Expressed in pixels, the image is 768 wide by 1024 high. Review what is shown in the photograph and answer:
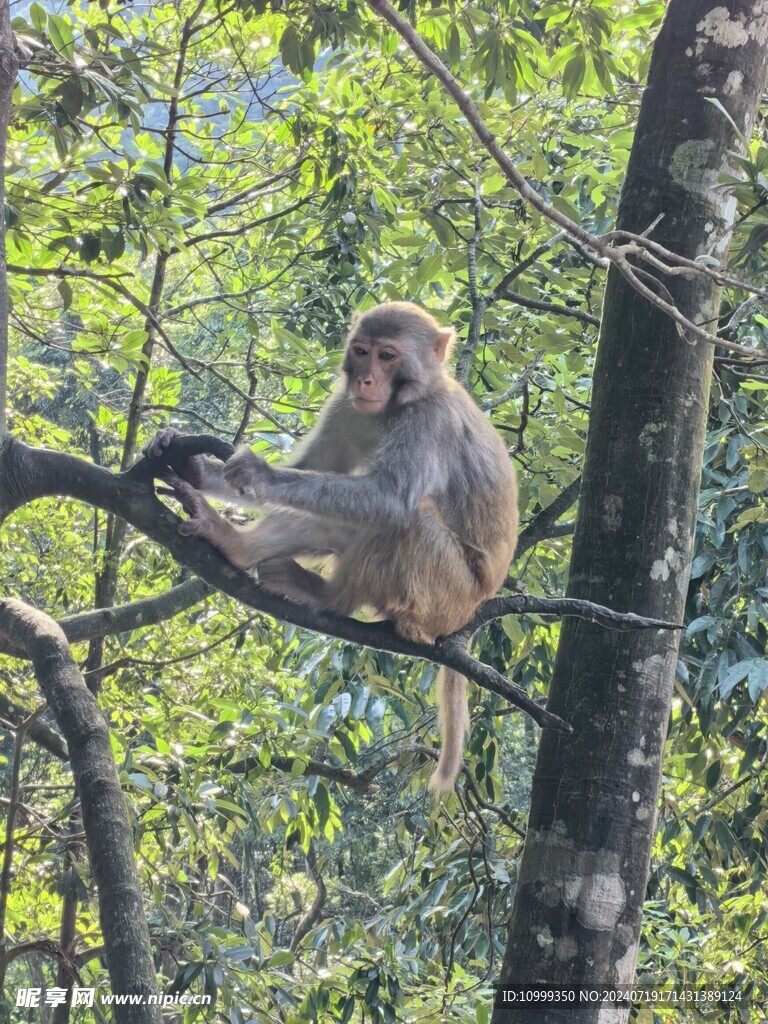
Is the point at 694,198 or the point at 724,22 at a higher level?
the point at 724,22

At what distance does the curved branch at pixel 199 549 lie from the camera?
2.27 m

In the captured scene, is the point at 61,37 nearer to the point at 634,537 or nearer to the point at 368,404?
the point at 368,404

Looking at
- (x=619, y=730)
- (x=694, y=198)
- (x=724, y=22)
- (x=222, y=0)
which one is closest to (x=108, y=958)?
(x=619, y=730)

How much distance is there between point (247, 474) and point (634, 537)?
1.31 metres

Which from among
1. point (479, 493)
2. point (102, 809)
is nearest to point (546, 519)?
point (479, 493)

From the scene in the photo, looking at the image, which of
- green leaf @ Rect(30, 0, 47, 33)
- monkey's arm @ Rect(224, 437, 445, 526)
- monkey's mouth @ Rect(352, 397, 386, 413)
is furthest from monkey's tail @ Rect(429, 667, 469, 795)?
green leaf @ Rect(30, 0, 47, 33)

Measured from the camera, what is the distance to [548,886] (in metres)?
2.34

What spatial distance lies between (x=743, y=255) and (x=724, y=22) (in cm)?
81

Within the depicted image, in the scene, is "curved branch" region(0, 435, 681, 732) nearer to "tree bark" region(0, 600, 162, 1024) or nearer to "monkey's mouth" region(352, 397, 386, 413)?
"tree bark" region(0, 600, 162, 1024)

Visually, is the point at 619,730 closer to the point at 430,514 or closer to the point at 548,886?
the point at 548,886

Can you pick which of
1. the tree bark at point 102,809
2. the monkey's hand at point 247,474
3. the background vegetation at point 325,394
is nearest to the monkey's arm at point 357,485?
the monkey's hand at point 247,474

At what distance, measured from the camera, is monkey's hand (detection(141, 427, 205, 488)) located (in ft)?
8.91

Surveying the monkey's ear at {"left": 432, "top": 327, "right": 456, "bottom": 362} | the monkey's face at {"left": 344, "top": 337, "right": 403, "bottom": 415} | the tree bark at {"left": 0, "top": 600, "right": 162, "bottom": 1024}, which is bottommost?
the tree bark at {"left": 0, "top": 600, "right": 162, "bottom": 1024}

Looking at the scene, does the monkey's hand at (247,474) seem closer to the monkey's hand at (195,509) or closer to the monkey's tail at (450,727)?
the monkey's hand at (195,509)
